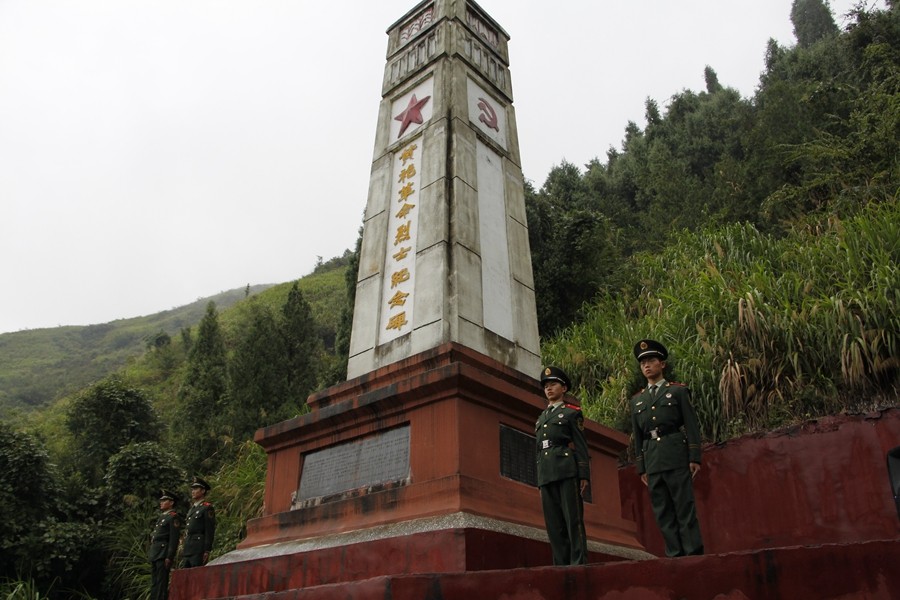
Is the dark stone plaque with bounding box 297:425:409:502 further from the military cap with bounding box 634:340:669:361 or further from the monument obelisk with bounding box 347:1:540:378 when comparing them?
the military cap with bounding box 634:340:669:361

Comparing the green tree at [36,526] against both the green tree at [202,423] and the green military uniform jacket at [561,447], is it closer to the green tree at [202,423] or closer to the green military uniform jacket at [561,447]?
the green tree at [202,423]

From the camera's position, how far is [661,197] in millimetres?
17016

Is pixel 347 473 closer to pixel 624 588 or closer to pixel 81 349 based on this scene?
pixel 624 588

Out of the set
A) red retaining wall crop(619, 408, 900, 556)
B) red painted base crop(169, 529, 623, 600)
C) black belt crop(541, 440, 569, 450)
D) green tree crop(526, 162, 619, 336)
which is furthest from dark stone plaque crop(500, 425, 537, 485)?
green tree crop(526, 162, 619, 336)

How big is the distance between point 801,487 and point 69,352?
70.2m

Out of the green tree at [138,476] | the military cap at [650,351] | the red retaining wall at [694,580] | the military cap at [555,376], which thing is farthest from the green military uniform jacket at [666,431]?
the green tree at [138,476]

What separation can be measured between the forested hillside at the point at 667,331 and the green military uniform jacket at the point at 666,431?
3108 mm

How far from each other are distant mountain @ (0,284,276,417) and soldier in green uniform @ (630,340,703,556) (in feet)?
140

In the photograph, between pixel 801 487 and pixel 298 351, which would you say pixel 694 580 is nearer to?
pixel 801 487

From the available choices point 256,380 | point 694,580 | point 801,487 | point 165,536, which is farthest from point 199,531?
point 256,380

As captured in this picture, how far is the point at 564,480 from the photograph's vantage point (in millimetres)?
3631

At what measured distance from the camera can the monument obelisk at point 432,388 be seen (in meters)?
3.98

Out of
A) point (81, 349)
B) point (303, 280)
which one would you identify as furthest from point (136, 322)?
point (303, 280)

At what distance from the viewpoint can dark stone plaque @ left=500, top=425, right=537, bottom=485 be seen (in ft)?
14.6
